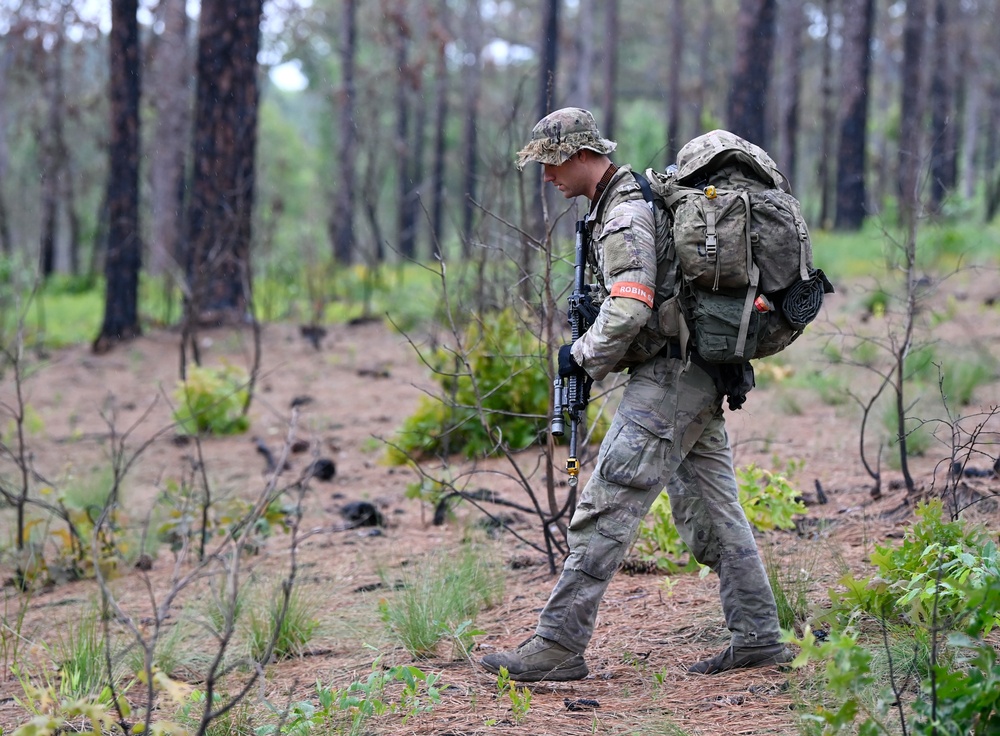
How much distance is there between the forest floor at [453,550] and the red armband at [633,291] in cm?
109

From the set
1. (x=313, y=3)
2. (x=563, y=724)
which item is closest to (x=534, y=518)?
(x=563, y=724)

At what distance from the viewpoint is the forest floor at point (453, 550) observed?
130 inches

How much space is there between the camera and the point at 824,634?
12.7ft

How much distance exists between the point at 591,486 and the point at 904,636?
1126mm

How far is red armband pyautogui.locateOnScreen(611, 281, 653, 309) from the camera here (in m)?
3.21

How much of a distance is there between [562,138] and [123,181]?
1100cm

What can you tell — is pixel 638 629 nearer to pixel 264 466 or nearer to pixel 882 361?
pixel 264 466

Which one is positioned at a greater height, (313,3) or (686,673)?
(313,3)

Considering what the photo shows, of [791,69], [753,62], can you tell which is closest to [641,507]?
[753,62]

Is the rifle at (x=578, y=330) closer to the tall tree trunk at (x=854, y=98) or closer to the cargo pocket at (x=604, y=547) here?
the cargo pocket at (x=604, y=547)

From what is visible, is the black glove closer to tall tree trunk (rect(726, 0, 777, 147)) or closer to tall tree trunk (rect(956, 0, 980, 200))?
tall tree trunk (rect(726, 0, 777, 147))

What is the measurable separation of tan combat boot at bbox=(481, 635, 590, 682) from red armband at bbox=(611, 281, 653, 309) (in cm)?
118

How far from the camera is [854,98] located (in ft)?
56.7

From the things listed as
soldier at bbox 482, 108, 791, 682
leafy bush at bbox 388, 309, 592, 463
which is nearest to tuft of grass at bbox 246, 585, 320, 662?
soldier at bbox 482, 108, 791, 682
